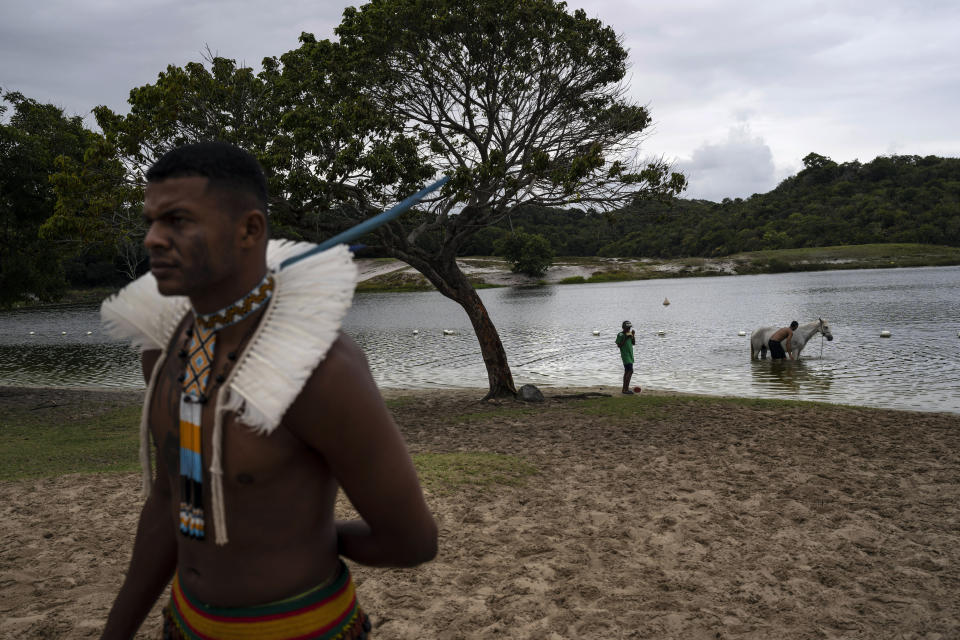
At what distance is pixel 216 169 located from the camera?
4.75ft

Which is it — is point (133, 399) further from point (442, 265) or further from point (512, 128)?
point (512, 128)

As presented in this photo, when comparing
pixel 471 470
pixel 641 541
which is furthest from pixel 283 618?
pixel 471 470

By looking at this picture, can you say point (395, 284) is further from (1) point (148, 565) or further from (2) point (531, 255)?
(1) point (148, 565)

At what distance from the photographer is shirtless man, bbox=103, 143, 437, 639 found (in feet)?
4.57

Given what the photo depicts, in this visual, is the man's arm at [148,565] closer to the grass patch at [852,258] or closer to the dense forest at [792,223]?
the dense forest at [792,223]

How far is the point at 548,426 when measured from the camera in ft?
35.3

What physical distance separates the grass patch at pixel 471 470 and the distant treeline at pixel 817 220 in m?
78.8

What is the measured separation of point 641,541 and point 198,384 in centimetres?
487

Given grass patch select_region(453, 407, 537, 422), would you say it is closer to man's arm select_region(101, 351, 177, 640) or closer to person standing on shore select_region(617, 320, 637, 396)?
person standing on shore select_region(617, 320, 637, 396)

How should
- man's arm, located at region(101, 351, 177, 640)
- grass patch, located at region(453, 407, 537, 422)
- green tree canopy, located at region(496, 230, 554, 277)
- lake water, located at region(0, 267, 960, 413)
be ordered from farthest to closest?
green tree canopy, located at region(496, 230, 554, 277), lake water, located at region(0, 267, 960, 413), grass patch, located at region(453, 407, 537, 422), man's arm, located at region(101, 351, 177, 640)

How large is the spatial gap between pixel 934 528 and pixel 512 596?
12.9 ft

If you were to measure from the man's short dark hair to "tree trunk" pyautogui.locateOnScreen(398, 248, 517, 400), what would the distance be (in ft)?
39.4

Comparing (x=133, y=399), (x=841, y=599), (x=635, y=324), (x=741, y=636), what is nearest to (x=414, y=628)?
(x=741, y=636)

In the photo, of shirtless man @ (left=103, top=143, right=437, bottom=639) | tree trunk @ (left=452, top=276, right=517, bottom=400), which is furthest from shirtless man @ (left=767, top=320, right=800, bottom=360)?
shirtless man @ (left=103, top=143, right=437, bottom=639)
